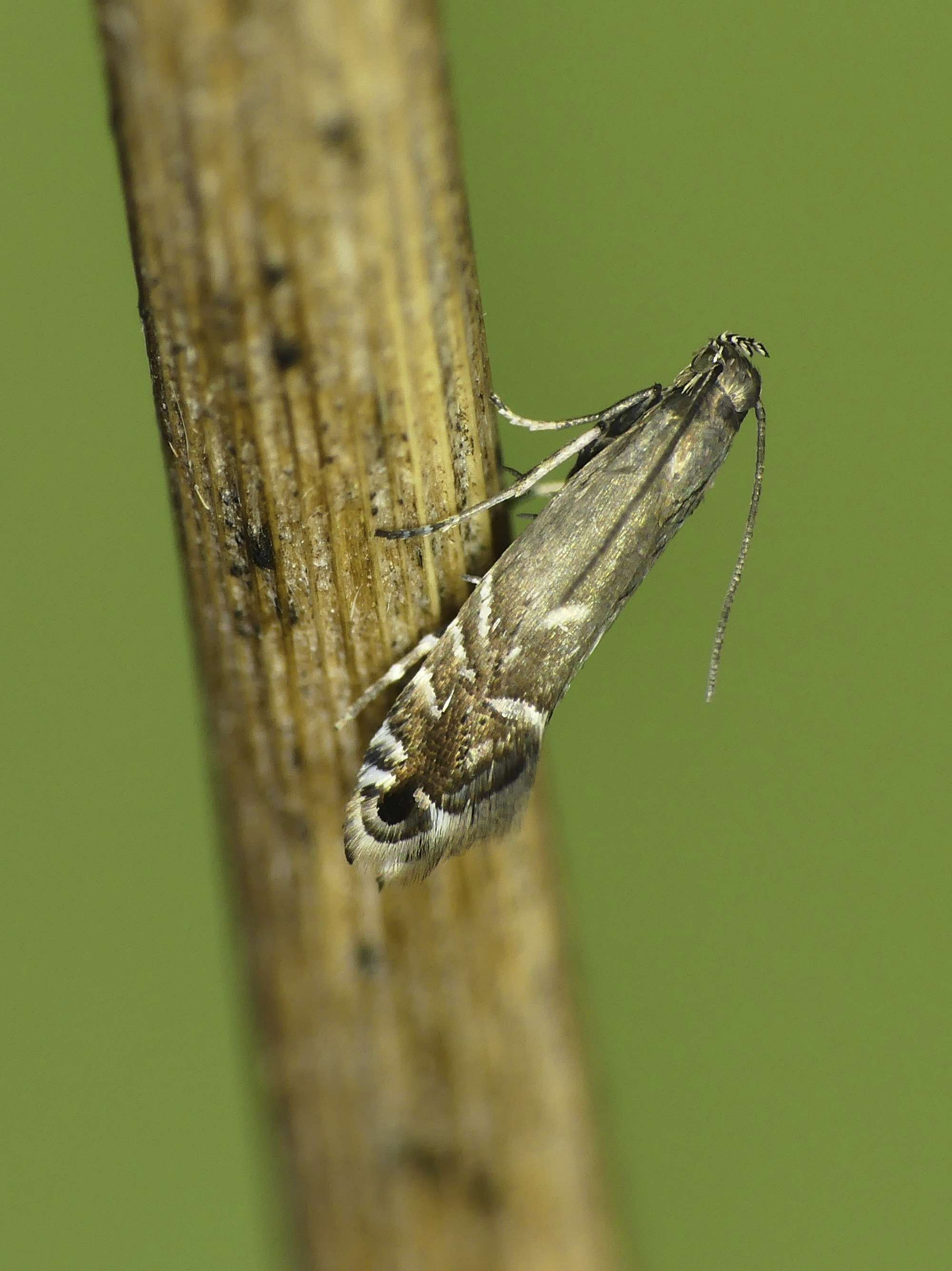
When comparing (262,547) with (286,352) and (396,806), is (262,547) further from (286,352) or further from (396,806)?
(396,806)

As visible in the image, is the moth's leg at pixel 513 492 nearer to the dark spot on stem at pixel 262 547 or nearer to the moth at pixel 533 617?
the moth at pixel 533 617

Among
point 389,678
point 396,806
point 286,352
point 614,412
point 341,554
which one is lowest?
point 396,806

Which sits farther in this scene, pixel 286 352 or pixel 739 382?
pixel 739 382

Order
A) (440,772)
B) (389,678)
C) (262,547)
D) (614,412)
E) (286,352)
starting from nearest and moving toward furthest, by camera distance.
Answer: (286,352) → (262,547) → (389,678) → (440,772) → (614,412)

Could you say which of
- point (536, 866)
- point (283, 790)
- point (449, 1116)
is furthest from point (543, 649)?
point (449, 1116)

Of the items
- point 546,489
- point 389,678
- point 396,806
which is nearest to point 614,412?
point 546,489

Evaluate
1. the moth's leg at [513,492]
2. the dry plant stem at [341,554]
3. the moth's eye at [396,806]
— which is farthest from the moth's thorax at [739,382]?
the moth's eye at [396,806]
